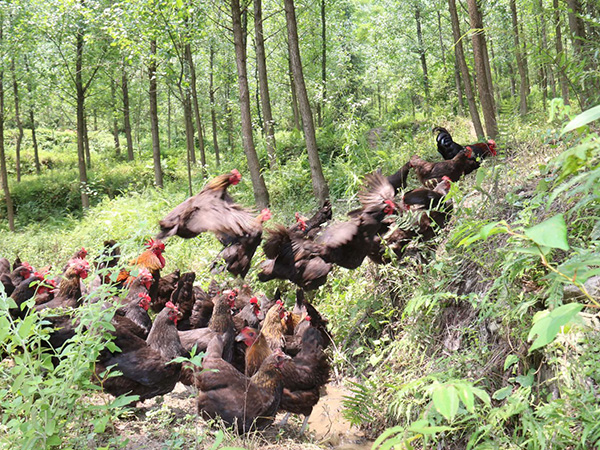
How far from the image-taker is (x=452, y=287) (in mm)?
3775

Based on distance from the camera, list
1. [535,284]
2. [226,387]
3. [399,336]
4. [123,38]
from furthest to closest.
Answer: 1. [123,38]
2. [399,336]
3. [226,387]
4. [535,284]

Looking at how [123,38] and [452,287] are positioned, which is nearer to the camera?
[452,287]

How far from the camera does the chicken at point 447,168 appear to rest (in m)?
5.43

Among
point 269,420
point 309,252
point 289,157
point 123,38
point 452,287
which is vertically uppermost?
point 123,38

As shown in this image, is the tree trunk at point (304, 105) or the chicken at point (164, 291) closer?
the chicken at point (164, 291)

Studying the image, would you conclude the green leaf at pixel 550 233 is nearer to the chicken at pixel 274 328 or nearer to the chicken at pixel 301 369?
the chicken at pixel 301 369

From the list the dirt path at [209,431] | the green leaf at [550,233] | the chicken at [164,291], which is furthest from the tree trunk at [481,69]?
the green leaf at [550,233]

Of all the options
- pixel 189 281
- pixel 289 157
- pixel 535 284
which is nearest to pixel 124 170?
pixel 289 157

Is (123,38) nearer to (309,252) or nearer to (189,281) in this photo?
(189,281)

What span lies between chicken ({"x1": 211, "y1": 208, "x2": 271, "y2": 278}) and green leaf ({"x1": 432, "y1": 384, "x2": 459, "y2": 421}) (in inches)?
111

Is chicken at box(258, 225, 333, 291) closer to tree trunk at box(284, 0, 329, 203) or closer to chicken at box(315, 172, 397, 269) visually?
chicken at box(315, 172, 397, 269)

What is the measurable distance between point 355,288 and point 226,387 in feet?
7.35

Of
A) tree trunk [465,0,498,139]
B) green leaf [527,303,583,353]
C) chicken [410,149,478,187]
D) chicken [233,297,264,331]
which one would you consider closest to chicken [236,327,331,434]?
chicken [233,297,264,331]

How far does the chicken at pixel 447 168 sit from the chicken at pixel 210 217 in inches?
99.2
